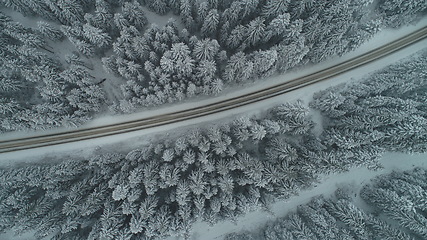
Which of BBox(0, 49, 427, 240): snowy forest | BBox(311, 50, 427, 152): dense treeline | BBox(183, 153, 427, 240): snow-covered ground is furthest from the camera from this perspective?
BBox(183, 153, 427, 240): snow-covered ground

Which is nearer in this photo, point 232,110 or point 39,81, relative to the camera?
point 39,81

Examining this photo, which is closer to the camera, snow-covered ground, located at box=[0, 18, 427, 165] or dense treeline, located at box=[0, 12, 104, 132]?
dense treeline, located at box=[0, 12, 104, 132]

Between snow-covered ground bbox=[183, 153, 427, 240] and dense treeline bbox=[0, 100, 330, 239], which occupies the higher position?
dense treeline bbox=[0, 100, 330, 239]

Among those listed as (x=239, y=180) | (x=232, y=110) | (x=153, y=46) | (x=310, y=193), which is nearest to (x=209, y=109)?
(x=232, y=110)

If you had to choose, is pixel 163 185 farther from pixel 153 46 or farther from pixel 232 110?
pixel 153 46

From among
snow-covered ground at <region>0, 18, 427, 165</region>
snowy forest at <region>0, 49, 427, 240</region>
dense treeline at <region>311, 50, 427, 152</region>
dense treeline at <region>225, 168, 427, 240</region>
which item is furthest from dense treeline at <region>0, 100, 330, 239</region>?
dense treeline at <region>225, 168, 427, 240</region>

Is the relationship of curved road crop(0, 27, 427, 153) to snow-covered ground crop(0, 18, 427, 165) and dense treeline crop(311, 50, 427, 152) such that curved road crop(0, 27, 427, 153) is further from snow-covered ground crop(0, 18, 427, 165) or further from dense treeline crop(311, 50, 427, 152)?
dense treeline crop(311, 50, 427, 152)
